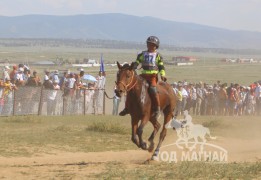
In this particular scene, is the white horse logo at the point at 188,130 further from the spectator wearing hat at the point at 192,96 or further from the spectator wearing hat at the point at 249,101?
the spectator wearing hat at the point at 249,101

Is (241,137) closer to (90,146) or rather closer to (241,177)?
(90,146)

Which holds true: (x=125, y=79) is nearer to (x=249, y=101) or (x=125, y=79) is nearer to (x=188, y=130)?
(x=188, y=130)

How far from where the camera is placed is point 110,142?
1875 cm

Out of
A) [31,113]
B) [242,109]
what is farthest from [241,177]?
[242,109]

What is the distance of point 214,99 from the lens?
30938 millimetres

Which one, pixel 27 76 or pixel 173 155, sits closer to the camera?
pixel 173 155

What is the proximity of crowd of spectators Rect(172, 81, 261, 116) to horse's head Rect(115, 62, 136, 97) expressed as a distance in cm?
1627

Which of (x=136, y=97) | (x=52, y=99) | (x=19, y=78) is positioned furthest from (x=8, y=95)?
(x=136, y=97)

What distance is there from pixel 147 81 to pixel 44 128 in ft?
27.7

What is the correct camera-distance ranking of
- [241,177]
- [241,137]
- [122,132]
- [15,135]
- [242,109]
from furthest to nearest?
[242,109] < [241,137] < [122,132] < [15,135] < [241,177]

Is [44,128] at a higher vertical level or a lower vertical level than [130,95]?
lower

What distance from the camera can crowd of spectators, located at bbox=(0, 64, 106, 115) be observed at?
23.9 meters

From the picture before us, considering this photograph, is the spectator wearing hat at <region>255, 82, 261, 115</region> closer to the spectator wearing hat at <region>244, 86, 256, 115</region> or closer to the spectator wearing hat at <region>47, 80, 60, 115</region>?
the spectator wearing hat at <region>244, 86, 256, 115</region>

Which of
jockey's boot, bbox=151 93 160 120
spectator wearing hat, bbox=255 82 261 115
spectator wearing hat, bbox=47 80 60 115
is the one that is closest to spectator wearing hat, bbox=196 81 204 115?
spectator wearing hat, bbox=255 82 261 115
